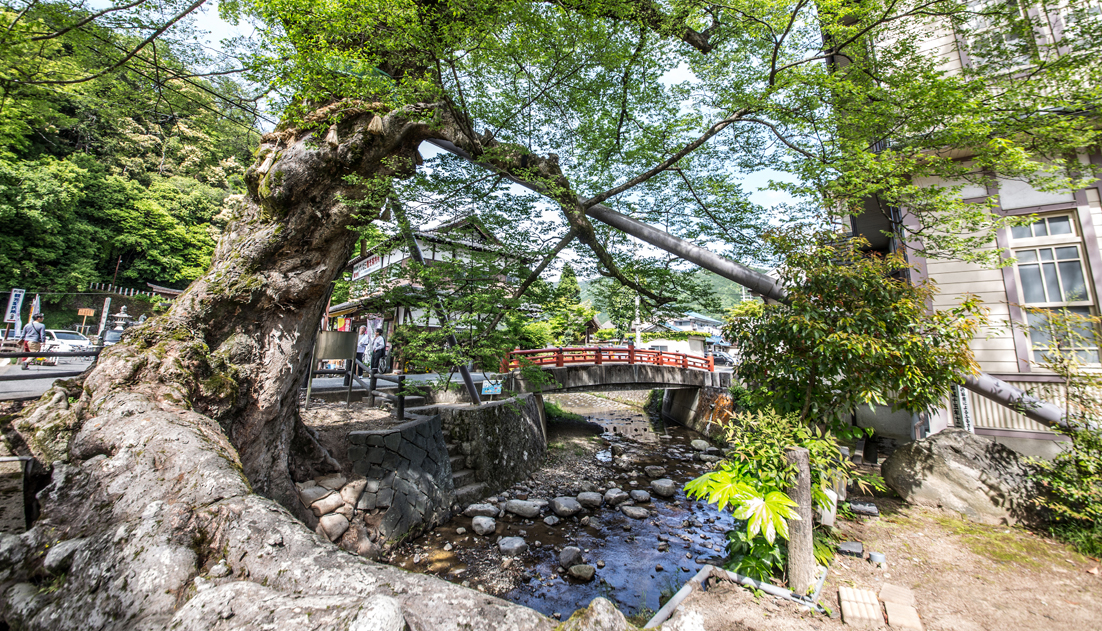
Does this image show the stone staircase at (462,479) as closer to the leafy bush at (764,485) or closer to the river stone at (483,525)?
the river stone at (483,525)

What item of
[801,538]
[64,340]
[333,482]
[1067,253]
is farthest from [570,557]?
[64,340]

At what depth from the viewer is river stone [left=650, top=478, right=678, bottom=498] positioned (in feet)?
28.6

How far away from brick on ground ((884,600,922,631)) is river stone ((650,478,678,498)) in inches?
212

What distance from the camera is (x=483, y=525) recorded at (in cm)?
667

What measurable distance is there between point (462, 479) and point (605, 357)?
386 inches

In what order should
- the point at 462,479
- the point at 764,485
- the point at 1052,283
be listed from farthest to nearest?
1. the point at 462,479
2. the point at 1052,283
3. the point at 764,485

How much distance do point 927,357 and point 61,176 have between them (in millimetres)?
33477

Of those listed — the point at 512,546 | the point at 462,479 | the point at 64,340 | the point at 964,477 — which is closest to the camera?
the point at 964,477

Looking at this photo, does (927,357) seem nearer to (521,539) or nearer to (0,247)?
(521,539)

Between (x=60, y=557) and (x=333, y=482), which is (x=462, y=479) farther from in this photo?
(x=60, y=557)

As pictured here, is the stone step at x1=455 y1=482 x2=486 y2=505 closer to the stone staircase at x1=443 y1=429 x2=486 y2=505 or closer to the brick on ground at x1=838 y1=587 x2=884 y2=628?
the stone staircase at x1=443 y1=429 x2=486 y2=505

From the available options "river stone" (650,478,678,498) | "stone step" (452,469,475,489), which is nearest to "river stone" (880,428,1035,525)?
"river stone" (650,478,678,498)

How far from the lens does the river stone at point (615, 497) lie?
829 cm

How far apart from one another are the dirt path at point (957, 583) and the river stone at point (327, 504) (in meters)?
4.70
